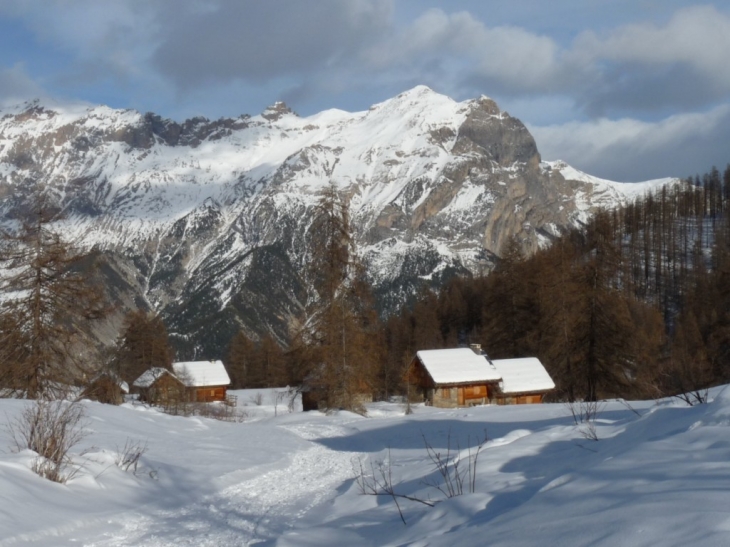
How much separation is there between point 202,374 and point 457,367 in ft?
93.4

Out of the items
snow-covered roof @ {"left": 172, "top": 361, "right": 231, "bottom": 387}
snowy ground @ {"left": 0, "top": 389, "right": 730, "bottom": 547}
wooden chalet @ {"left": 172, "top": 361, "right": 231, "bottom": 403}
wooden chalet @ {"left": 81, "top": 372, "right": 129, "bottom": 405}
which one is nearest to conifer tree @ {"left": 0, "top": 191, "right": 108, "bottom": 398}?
wooden chalet @ {"left": 81, "top": 372, "right": 129, "bottom": 405}

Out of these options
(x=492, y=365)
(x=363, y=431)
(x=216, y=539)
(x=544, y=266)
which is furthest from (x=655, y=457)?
(x=544, y=266)

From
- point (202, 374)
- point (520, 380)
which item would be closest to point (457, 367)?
point (520, 380)

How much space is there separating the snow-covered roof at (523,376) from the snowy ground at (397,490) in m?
25.6

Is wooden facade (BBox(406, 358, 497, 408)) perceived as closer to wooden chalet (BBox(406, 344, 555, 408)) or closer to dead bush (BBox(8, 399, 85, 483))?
wooden chalet (BBox(406, 344, 555, 408))

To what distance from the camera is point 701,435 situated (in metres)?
6.93

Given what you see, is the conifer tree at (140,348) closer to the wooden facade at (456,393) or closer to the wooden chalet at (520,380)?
the wooden facade at (456,393)

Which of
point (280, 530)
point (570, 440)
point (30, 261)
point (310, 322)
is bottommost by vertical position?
point (280, 530)

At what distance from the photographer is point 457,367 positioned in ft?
141

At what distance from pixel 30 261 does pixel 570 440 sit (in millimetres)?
19734

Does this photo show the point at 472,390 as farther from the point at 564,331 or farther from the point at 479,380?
the point at 564,331

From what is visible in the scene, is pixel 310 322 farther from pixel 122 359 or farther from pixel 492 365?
pixel 122 359

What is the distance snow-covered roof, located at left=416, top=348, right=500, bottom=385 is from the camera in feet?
139

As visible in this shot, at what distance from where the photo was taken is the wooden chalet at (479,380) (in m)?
42.4
